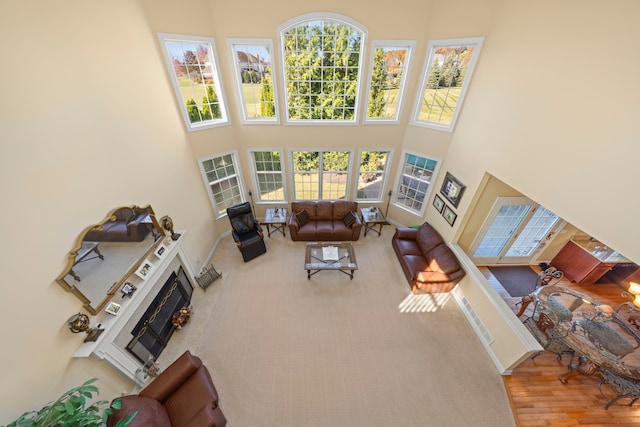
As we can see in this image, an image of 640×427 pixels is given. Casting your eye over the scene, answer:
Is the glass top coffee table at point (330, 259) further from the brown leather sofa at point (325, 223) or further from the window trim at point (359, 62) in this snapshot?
the window trim at point (359, 62)

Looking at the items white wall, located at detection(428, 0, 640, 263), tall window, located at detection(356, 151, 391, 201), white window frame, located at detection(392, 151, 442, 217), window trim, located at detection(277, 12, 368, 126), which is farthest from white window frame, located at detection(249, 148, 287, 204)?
white wall, located at detection(428, 0, 640, 263)

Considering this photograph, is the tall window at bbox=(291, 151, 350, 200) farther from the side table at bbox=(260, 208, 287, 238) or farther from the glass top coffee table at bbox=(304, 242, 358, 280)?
the glass top coffee table at bbox=(304, 242, 358, 280)

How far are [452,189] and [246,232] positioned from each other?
16.9ft

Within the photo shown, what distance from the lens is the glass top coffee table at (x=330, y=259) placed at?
17.5ft

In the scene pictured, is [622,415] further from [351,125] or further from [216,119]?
[216,119]

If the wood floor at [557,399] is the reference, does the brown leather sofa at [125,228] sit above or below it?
above

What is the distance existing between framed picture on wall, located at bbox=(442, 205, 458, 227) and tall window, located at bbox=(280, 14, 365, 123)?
311 centimetres

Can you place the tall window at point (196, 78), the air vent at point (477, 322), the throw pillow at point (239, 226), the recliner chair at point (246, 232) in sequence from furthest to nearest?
1. the throw pillow at point (239, 226)
2. the recliner chair at point (246, 232)
3. the tall window at point (196, 78)
4. the air vent at point (477, 322)

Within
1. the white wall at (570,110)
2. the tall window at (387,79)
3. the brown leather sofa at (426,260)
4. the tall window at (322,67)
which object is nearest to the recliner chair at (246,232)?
the tall window at (322,67)

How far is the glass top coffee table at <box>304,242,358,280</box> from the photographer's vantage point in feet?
17.5

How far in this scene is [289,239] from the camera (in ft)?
21.9

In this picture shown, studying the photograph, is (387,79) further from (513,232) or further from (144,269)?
(144,269)

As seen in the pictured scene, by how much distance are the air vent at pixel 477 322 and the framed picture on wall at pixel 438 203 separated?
6.75ft

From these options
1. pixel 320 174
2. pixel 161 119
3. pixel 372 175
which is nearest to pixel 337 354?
pixel 320 174
